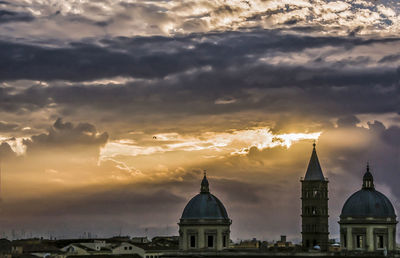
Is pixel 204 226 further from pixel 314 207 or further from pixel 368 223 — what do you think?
pixel 368 223

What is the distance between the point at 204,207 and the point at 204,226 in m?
3.31

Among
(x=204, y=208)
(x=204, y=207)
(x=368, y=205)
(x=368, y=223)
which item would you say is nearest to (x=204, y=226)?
(x=204, y=208)

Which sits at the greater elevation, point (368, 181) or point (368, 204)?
point (368, 181)

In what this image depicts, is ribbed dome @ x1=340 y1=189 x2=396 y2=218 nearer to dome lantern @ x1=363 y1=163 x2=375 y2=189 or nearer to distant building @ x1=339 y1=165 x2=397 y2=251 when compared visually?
distant building @ x1=339 y1=165 x2=397 y2=251

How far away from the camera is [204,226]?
556 feet

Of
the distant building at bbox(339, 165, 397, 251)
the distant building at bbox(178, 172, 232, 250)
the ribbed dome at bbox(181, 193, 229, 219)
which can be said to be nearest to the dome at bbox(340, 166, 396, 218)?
the distant building at bbox(339, 165, 397, 251)

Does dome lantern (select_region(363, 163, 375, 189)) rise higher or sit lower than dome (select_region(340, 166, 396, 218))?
higher

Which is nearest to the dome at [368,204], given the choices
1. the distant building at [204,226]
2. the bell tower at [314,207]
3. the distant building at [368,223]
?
the distant building at [368,223]

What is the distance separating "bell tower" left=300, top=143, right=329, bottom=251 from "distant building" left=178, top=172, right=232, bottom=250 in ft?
46.4

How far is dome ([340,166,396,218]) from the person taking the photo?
525ft

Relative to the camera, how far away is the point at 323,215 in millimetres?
175000

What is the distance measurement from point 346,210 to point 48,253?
53338mm

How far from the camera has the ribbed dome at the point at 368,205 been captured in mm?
160000

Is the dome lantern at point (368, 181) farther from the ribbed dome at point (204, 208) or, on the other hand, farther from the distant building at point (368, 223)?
the ribbed dome at point (204, 208)
